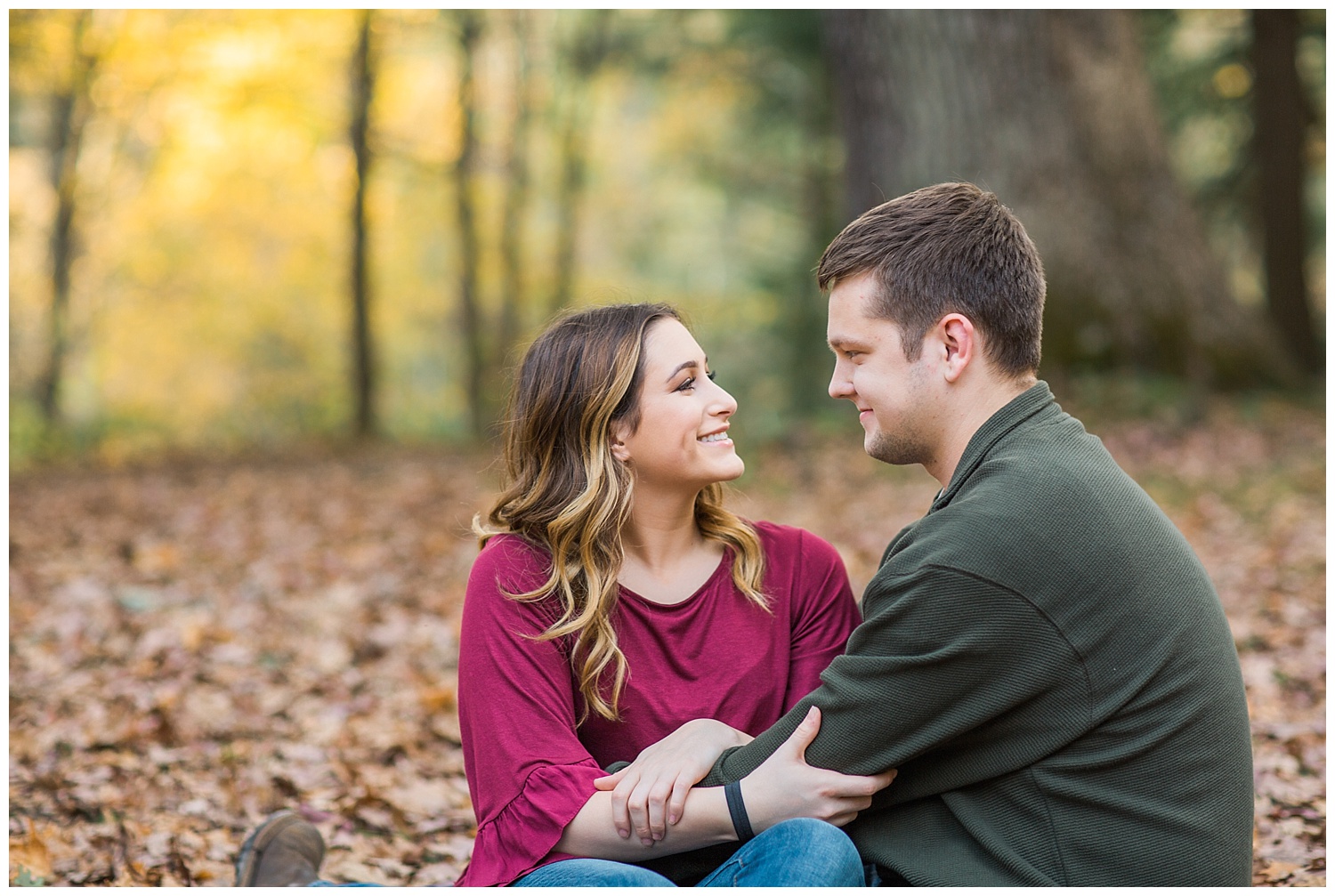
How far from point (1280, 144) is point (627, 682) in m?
12.0

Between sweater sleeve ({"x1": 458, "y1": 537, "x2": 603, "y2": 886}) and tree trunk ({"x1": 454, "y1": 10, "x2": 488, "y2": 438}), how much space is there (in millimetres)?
14826

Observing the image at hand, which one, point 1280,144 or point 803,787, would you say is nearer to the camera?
point 803,787

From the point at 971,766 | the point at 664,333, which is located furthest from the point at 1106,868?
the point at 664,333

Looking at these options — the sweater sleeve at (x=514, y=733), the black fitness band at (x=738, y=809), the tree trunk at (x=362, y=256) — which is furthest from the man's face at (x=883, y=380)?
the tree trunk at (x=362, y=256)

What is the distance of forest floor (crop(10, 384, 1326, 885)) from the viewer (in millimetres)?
3900

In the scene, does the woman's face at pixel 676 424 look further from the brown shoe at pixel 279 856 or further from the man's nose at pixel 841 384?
the brown shoe at pixel 279 856

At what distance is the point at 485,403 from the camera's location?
19.4m

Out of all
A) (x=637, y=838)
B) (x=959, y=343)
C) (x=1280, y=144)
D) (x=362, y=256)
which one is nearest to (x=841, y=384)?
(x=959, y=343)

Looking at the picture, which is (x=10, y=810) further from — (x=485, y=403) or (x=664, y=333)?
(x=485, y=403)

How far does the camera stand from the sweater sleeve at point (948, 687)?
2135mm

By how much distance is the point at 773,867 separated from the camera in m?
2.28

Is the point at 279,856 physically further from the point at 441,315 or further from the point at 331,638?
the point at 441,315

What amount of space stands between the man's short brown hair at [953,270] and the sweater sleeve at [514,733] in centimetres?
109

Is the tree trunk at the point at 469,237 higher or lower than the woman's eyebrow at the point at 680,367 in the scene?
higher
